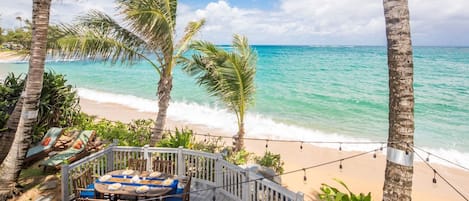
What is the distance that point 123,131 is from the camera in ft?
33.6

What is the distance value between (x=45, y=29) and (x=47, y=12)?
331 mm

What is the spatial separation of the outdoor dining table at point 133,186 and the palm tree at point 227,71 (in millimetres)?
3174

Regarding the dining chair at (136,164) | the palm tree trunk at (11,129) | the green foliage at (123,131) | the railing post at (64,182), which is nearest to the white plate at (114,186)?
the railing post at (64,182)

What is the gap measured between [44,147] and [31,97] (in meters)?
2.80

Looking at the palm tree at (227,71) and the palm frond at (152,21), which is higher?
the palm frond at (152,21)

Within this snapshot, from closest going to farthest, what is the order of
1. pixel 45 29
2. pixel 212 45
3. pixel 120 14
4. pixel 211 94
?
pixel 45 29, pixel 120 14, pixel 212 45, pixel 211 94

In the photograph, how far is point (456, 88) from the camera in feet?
84.0

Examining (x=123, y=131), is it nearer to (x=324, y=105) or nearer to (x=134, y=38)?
(x=134, y=38)

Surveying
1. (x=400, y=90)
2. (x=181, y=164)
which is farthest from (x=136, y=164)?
(x=400, y=90)

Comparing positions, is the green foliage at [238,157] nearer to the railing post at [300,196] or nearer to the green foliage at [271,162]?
the green foliage at [271,162]

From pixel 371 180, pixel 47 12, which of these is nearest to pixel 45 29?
pixel 47 12

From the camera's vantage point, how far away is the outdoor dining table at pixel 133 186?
5.11 m

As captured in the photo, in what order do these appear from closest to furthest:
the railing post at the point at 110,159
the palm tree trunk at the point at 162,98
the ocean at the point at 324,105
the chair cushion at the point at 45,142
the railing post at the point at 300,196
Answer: the railing post at the point at 300,196 < the railing post at the point at 110,159 < the chair cushion at the point at 45,142 < the palm tree trunk at the point at 162,98 < the ocean at the point at 324,105

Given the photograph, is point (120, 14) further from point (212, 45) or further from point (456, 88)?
point (456, 88)
